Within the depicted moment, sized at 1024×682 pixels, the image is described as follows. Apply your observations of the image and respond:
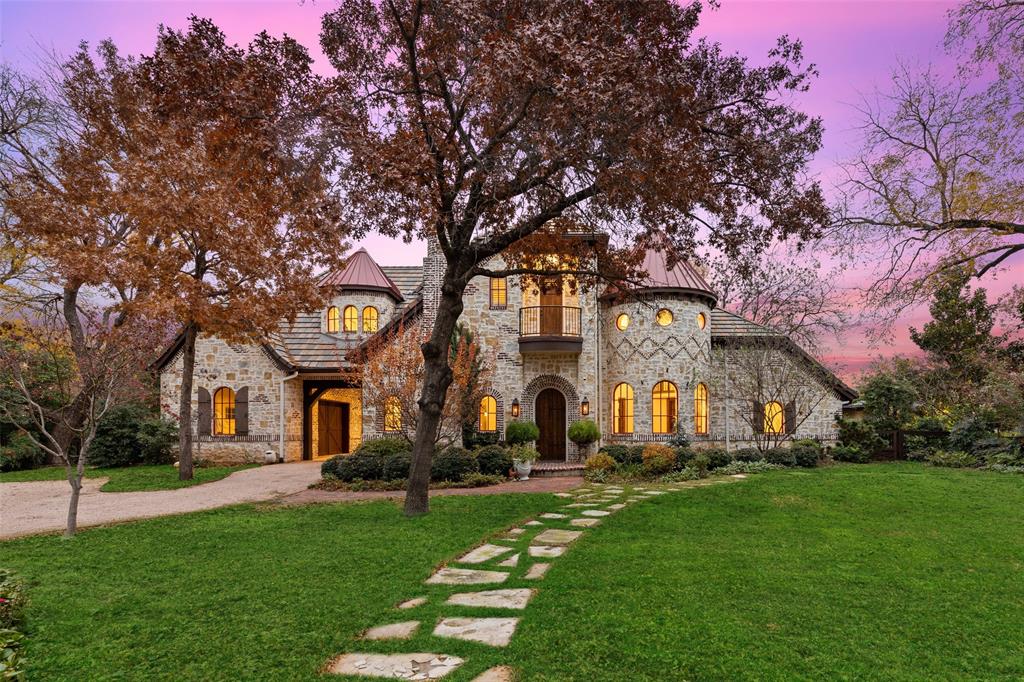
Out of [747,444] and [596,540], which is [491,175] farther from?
[747,444]

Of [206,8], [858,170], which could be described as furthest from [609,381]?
[206,8]

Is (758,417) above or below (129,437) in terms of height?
above

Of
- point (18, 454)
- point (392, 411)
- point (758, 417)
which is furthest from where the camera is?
point (18, 454)

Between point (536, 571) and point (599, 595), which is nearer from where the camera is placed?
point (599, 595)

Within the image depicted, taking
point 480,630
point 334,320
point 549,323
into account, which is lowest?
point 480,630

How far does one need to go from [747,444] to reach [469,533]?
14.4 metres

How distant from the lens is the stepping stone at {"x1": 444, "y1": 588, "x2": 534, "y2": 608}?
5.02 meters

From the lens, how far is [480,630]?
14.5 ft

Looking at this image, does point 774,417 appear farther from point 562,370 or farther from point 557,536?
point 557,536

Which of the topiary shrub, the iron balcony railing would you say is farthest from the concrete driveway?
the iron balcony railing

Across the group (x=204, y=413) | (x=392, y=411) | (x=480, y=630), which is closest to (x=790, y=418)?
(x=392, y=411)

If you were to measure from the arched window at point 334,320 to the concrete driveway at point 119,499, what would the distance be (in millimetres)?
5891

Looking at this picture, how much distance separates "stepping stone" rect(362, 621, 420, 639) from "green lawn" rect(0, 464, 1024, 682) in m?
0.11

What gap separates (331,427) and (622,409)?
40.9ft
